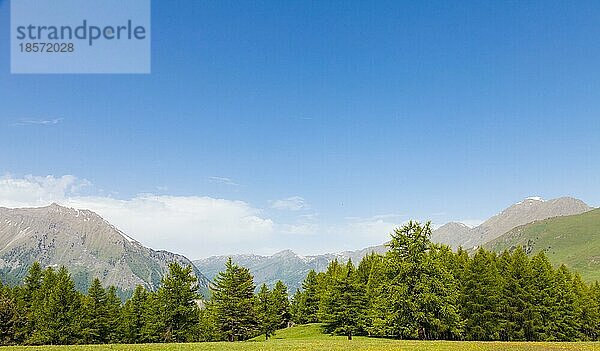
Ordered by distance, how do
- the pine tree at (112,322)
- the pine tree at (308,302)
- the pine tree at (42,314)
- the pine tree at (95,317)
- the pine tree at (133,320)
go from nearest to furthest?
the pine tree at (42,314) < the pine tree at (95,317) < the pine tree at (112,322) < the pine tree at (133,320) < the pine tree at (308,302)

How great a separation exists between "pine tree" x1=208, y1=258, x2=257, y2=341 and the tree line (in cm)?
17

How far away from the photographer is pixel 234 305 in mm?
74688

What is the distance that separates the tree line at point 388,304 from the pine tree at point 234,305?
17cm

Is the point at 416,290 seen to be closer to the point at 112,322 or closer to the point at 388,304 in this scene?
the point at 388,304

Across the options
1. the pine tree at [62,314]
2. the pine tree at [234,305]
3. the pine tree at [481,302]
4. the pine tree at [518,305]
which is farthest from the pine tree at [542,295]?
the pine tree at [62,314]

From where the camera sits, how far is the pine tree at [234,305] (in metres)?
74.6

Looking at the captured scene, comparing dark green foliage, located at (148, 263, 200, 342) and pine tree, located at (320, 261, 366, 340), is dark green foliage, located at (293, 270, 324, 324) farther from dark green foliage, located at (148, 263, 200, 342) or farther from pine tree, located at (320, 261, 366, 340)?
dark green foliage, located at (148, 263, 200, 342)

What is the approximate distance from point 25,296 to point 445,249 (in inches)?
2880

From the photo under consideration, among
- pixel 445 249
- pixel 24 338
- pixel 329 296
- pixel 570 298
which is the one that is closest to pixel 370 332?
pixel 329 296

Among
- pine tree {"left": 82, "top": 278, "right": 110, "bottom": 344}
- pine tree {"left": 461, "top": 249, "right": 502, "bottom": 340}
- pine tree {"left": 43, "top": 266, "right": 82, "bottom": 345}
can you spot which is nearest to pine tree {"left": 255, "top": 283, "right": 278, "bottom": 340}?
pine tree {"left": 82, "top": 278, "right": 110, "bottom": 344}

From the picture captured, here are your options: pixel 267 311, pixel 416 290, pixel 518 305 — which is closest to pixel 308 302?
pixel 267 311

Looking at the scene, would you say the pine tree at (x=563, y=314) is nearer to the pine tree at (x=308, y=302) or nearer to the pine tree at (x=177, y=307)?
the pine tree at (x=177, y=307)

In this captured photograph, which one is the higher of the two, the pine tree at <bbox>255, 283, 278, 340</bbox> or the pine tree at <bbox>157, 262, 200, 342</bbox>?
the pine tree at <bbox>157, 262, 200, 342</bbox>

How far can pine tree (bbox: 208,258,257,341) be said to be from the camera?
245 ft
